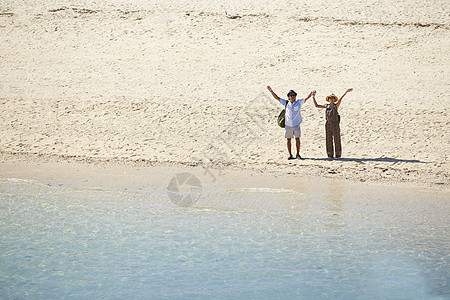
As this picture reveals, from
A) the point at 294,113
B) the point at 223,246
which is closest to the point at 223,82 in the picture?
the point at 294,113

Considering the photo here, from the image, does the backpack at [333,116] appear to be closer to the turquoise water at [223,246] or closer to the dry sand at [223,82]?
the dry sand at [223,82]

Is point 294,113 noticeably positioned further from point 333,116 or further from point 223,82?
point 223,82

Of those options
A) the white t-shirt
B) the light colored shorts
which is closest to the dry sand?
the light colored shorts

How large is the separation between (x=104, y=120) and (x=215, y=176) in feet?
12.3

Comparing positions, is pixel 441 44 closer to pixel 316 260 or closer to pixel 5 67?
pixel 316 260

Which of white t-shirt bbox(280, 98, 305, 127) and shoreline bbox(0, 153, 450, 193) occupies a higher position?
white t-shirt bbox(280, 98, 305, 127)

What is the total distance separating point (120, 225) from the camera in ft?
25.1

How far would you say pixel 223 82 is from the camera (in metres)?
14.0

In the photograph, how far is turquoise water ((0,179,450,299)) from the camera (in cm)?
604

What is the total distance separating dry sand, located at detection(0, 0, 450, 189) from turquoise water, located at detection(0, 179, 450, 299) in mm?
1737

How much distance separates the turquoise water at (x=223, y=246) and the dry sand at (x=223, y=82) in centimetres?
174

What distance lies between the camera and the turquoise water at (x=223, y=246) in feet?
19.8

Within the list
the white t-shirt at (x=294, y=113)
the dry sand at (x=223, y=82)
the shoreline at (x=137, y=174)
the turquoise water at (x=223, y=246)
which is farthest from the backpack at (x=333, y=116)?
the turquoise water at (x=223, y=246)

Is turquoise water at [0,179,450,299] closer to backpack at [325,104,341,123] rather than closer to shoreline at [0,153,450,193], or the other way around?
shoreline at [0,153,450,193]
